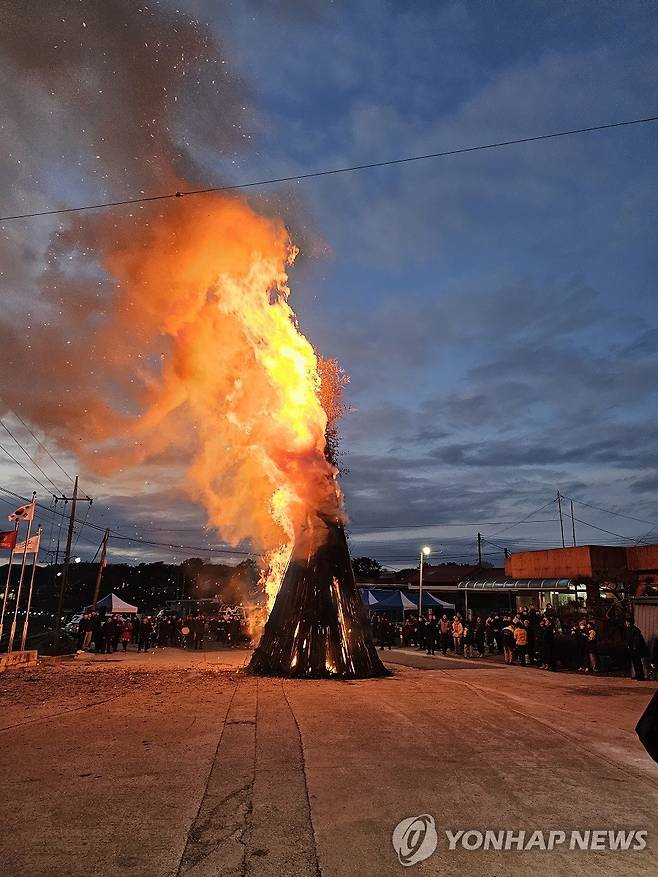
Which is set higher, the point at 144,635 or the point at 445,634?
the point at 445,634

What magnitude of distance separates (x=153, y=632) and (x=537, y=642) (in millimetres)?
17746

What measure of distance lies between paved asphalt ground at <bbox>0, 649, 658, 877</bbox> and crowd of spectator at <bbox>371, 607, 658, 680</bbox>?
195 inches

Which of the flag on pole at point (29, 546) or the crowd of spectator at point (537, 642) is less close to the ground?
the flag on pole at point (29, 546)

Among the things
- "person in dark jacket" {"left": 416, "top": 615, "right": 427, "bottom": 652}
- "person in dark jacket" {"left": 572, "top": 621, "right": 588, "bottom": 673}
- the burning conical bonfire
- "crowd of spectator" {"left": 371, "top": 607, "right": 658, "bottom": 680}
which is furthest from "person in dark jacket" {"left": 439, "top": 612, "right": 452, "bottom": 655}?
the burning conical bonfire

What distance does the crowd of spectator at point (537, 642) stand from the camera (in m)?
16.6

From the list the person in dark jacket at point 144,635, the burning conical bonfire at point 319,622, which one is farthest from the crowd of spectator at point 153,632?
the burning conical bonfire at point 319,622

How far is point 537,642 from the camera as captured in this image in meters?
20.7

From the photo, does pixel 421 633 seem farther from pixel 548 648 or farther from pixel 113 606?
pixel 113 606

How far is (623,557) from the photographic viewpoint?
32.4 m

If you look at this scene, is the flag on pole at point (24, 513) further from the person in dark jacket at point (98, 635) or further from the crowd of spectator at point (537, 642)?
the crowd of spectator at point (537, 642)

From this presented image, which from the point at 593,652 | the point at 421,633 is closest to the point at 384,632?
the point at 421,633

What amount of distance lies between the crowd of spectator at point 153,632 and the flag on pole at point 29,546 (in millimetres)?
5816

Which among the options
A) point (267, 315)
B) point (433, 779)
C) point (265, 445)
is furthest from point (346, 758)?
point (267, 315)

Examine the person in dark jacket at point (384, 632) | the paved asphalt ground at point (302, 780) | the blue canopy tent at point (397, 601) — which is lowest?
the paved asphalt ground at point (302, 780)
